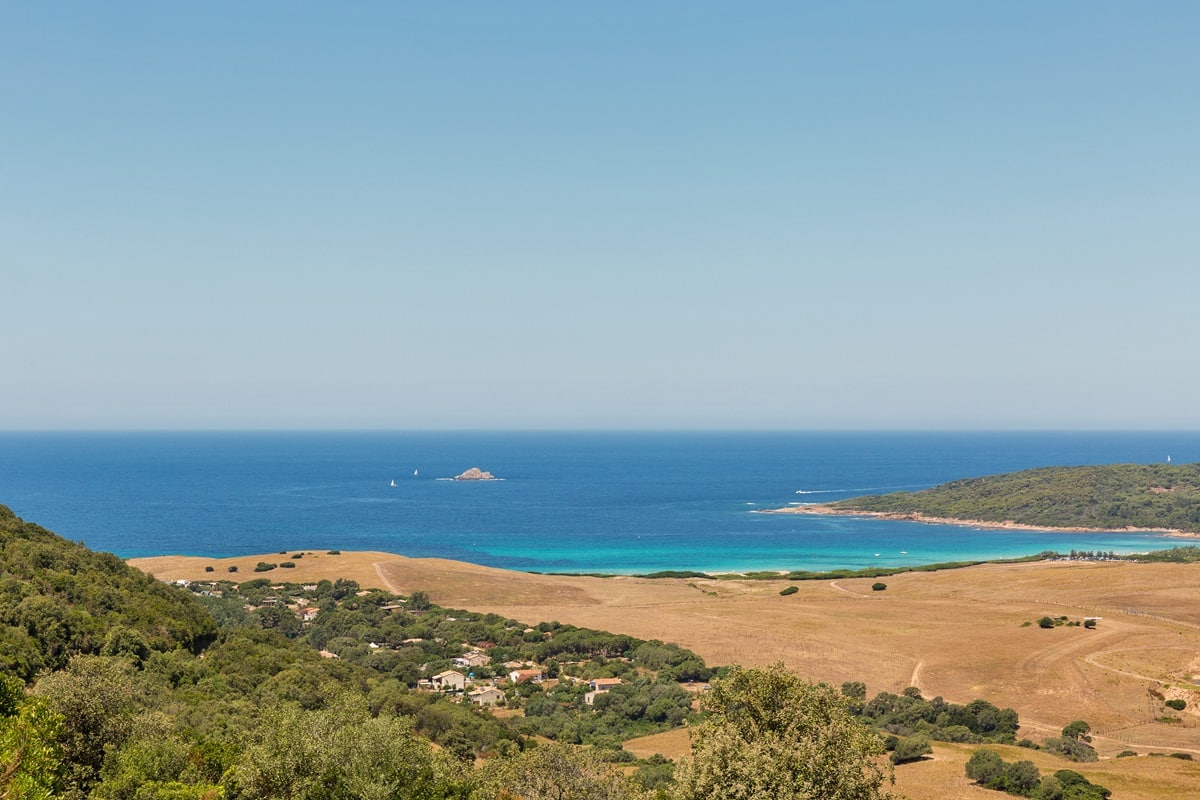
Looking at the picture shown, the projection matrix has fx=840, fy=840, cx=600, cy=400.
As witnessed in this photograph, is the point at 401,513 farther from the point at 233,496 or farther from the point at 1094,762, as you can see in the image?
the point at 1094,762

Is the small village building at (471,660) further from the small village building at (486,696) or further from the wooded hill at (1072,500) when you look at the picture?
the wooded hill at (1072,500)

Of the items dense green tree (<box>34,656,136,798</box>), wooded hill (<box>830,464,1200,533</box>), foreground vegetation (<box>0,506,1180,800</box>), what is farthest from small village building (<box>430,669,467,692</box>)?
wooded hill (<box>830,464,1200,533</box>)

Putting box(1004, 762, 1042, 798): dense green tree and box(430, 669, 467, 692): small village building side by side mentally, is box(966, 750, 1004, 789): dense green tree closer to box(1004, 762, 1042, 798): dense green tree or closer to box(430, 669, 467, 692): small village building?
box(1004, 762, 1042, 798): dense green tree

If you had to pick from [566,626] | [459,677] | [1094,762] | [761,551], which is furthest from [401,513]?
[1094,762]

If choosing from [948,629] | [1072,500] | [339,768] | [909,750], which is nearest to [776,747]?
[339,768]

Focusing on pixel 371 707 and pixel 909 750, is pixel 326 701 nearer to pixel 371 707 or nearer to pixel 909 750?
pixel 371 707

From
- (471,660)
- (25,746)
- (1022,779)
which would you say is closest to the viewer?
(25,746)

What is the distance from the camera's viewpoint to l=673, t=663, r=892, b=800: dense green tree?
1809 centimetres

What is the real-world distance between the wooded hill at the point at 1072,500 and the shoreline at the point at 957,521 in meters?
1.06

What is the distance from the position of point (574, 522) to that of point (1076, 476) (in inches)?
4000

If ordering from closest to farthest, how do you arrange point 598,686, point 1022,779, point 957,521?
point 1022,779 → point 598,686 → point 957,521

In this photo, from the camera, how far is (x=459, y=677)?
53500 mm

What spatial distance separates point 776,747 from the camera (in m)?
18.9

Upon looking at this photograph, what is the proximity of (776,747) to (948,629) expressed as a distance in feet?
185
